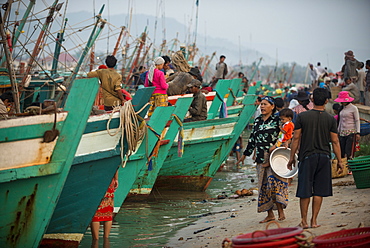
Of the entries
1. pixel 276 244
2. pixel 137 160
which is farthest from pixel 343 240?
pixel 137 160

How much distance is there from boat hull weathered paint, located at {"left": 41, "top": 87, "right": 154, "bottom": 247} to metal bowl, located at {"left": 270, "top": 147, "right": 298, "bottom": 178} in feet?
5.62

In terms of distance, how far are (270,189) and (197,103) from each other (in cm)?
432

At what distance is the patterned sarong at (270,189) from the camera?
6508mm

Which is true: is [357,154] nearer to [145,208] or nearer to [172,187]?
[172,187]

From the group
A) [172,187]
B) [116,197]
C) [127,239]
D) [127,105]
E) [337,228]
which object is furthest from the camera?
[172,187]

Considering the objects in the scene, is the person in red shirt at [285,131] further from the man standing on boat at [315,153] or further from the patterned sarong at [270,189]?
the man standing on boat at [315,153]

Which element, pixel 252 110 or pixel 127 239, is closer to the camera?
pixel 127 239

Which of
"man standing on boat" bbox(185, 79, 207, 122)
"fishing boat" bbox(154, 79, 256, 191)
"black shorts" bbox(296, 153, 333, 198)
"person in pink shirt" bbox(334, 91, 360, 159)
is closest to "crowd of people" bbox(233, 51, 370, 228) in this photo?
"black shorts" bbox(296, 153, 333, 198)

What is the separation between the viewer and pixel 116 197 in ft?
25.9

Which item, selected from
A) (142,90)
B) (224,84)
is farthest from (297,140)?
(224,84)

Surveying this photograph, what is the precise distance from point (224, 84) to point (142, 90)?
762cm

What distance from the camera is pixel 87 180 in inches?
244

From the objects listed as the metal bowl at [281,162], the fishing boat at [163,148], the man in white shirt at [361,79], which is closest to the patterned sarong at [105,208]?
the metal bowl at [281,162]

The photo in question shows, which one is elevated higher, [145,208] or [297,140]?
[297,140]
